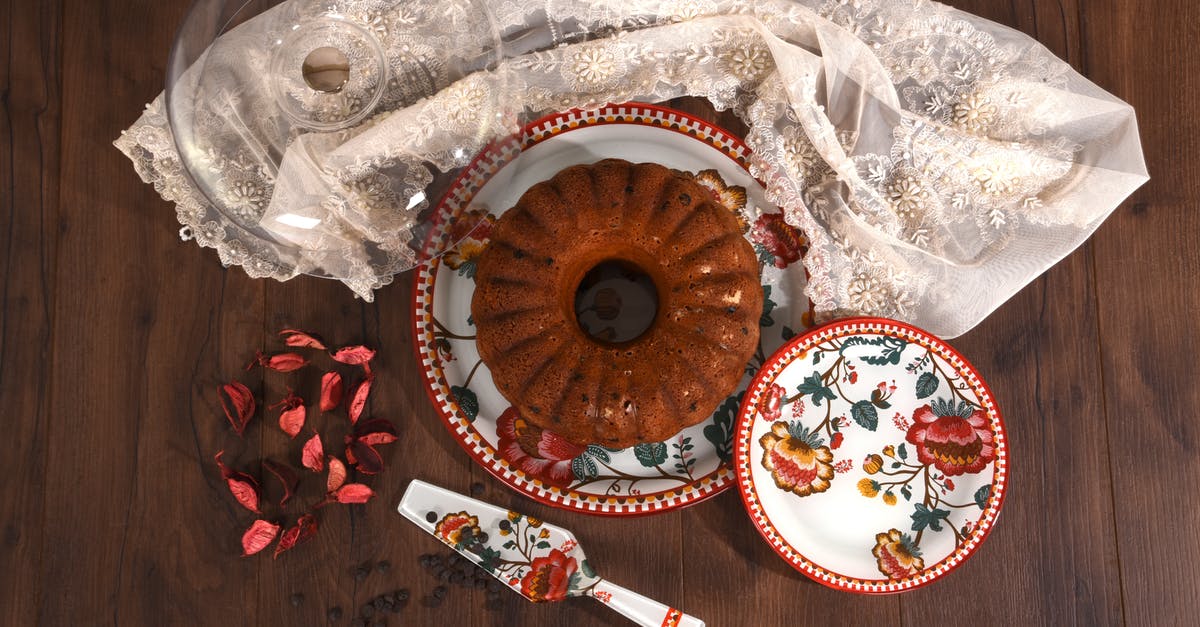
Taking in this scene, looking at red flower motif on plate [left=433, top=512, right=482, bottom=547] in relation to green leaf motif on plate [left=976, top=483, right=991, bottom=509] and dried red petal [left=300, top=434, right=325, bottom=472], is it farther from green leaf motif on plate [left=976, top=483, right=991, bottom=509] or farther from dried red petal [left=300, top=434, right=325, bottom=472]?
green leaf motif on plate [left=976, top=483, right=991, bottom=509]

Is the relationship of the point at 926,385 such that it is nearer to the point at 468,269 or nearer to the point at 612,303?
the point at 612,303

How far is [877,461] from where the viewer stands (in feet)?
4.33

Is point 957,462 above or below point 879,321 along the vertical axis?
below

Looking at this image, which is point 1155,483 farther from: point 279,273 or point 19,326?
point 19,326

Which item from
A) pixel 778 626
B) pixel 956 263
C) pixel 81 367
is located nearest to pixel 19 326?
pixel 81 367

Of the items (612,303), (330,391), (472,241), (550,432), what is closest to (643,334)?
(612,303)

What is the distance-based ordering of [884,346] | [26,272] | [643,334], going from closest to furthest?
[643,334] → [884,346] → [26,272]

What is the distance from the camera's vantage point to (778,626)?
1354 mm

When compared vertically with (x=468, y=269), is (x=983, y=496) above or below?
below

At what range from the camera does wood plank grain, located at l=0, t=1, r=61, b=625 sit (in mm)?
1371

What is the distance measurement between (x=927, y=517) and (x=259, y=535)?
42.9 inches

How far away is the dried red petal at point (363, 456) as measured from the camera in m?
1.32

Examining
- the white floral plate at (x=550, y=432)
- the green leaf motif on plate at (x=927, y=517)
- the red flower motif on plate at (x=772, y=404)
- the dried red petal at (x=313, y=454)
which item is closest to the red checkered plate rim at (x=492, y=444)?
the white floral plate at (x=550, y=432)

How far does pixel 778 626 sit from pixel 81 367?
1.27 metres
